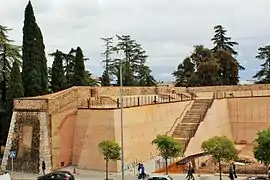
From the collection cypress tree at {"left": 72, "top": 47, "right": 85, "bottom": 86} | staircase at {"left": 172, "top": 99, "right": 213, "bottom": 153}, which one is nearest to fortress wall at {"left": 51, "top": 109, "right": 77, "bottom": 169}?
staircase at {"left": 172, "top": 99, "right": 213, "bottom": 153}

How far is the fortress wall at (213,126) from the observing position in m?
39.2

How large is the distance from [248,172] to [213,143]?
5.08 m

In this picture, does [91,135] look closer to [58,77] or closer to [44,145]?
[44,145]

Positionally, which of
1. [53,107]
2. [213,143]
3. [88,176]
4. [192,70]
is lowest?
[88,176]

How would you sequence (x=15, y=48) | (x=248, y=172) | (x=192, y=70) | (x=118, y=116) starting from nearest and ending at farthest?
(x=248, y=172)
(x=118, y=116)
(x=15, y=48)
(x=192, y=70)

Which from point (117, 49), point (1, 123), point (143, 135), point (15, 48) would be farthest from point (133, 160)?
point (117, 49)

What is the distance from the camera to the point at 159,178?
25.1 meters

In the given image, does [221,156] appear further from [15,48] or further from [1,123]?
[15,48]

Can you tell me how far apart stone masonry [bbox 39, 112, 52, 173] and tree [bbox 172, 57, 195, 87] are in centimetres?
3156

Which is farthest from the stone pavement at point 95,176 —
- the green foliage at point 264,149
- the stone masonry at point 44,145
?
the green foliage at point 264,149

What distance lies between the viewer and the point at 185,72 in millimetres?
65062

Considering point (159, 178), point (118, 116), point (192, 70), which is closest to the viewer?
point (159, 178)

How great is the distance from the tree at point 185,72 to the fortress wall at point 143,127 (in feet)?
72.4

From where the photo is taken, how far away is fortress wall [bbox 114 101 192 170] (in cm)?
3456
